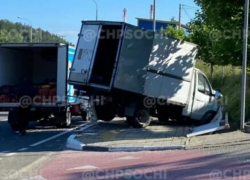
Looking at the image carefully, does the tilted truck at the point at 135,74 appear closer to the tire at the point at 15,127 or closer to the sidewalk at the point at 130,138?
the sidewalk at the point at 130,138

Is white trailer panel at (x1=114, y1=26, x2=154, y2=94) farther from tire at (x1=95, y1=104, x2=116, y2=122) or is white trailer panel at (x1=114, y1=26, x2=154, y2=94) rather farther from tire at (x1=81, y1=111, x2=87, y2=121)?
tire at (x1=81, y1=111, x2=87, y2=121)

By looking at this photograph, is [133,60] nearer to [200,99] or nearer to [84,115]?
[200,99]

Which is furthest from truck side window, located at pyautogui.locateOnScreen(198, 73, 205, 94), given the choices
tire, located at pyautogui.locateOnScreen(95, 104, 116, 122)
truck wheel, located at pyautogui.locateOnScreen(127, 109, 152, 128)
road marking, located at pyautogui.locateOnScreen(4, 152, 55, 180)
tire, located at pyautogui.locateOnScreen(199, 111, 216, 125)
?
road marking, located at pyautogui.locateOnScreen(4, 152, 55, 180)

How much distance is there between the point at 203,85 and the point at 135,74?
330cm

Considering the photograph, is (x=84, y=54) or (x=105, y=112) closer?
(x=84, y=54)

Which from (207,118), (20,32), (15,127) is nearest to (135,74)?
(207,118)

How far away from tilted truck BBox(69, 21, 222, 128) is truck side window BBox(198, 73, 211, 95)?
1.6 inches

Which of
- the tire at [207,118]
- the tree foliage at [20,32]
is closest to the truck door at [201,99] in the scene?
the tire at [207,118]

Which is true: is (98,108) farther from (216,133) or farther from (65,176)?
(65,176)

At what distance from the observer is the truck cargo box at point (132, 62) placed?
15047 millimetres

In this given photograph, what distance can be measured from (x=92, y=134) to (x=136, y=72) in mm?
2538

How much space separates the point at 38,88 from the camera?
16.9m

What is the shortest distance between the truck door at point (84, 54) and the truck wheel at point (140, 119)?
2.06 m

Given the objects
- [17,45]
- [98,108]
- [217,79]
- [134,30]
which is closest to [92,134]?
[98,108]
